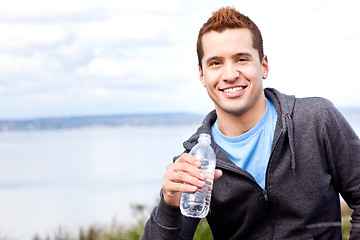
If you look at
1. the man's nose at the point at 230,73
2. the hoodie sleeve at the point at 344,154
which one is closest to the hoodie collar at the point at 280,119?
the hoodie sleeve at the point at 344,154

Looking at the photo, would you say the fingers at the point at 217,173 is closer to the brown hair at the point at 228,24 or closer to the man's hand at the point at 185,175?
the man's hand at the point at 185,175

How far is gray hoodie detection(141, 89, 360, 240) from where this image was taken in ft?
13.2

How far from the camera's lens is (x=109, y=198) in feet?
96.2

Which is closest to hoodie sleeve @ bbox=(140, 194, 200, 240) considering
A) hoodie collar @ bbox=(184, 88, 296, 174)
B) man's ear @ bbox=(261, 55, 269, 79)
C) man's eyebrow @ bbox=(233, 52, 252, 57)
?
hoodie collar @ bbox=(184, 88, 296, 174)

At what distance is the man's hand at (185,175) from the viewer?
351cm

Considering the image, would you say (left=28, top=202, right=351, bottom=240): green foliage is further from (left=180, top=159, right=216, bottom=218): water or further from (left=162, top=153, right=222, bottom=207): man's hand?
(left=162, top=153, right=222, bottom=207): man's hand

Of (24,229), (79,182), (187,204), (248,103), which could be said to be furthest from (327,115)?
(79,182)

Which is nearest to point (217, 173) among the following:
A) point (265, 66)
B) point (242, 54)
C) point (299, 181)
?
point (299, 181)

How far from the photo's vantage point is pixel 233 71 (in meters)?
4.03

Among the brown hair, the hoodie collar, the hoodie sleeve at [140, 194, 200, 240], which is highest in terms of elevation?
the brown hair

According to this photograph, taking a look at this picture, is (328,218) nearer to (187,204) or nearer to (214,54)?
(187,204)

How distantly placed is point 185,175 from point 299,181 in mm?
915

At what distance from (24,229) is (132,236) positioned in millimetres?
15042

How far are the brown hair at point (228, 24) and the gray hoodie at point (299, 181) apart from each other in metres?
0.49
